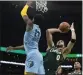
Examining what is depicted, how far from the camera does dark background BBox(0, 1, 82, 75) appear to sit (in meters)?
10.7

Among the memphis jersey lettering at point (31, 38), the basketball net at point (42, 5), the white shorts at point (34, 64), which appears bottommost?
the white shorts at point (34, 64)

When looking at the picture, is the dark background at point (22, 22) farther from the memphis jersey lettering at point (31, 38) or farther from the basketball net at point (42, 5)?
the memphis jersey lettering at point (31, 38)

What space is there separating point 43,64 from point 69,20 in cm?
636

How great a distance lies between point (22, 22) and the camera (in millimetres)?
11008

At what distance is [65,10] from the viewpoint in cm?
1135

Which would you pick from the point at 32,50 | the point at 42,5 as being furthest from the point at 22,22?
the point at 32,50

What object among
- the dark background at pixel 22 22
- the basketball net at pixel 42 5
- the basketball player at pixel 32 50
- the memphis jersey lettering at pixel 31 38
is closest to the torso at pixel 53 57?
the basketball player at pixel 32 50

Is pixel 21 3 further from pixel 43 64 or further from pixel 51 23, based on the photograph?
pixel 43 64

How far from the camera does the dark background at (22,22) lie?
10742 mm

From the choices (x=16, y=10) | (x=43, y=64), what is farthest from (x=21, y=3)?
(x=43, y=64)

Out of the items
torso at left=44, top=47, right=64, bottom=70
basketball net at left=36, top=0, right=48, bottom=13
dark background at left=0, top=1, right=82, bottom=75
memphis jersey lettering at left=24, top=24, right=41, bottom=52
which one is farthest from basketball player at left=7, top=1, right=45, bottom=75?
basketball net at left=36, top=0, right=48, bottom=13

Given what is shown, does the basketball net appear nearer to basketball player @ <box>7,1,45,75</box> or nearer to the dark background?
the dark background

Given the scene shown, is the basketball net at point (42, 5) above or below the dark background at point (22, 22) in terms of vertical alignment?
above

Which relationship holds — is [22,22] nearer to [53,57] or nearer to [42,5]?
[42,5]
